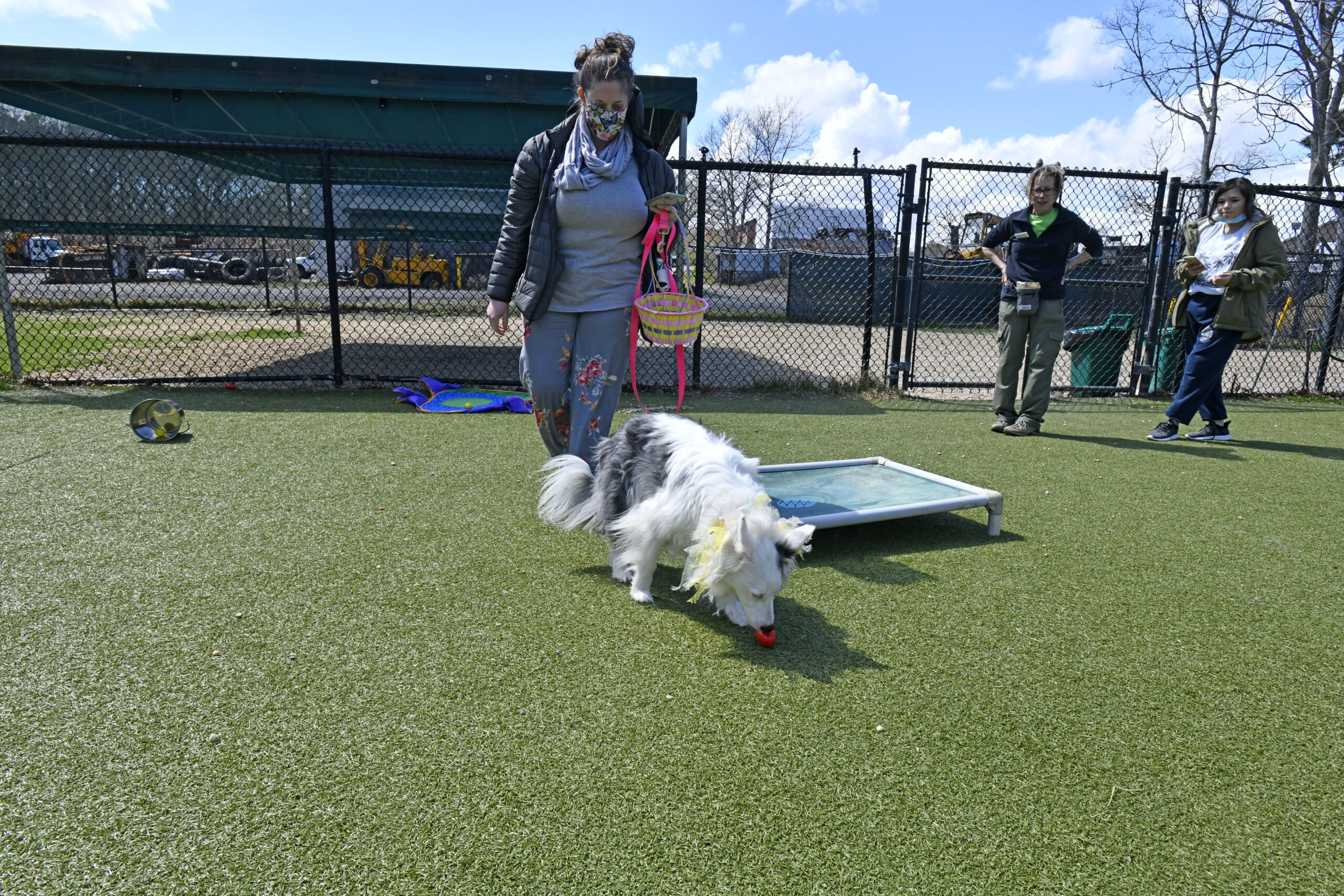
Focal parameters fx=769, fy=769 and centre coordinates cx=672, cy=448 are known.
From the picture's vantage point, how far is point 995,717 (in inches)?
88.7

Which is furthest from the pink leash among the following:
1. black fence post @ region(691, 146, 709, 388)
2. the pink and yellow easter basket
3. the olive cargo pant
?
the olive cargo pant

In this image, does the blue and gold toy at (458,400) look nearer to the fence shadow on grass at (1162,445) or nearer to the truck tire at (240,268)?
the fence shadow on grass at (1162,445)

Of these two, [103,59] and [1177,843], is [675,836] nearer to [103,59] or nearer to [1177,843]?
[1177,843]

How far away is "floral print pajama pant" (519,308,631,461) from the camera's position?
3.45 meters

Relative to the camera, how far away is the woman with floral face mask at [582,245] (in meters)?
3.23

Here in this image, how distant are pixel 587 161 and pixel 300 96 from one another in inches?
255

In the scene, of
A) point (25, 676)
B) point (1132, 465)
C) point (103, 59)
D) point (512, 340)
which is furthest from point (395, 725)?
point (512, 340)

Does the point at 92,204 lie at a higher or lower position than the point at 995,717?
higher

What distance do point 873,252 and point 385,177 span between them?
558 centimetres

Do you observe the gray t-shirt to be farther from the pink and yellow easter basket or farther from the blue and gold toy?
the blue and gold toy

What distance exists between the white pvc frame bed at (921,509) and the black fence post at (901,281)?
12.7ft

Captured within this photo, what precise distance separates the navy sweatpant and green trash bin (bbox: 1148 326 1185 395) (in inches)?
87.2

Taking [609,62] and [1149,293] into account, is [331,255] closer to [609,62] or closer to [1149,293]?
[609,62]

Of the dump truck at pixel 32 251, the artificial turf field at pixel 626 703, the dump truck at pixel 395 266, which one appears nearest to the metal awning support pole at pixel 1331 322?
the artificial turf field at pixel 626 703
